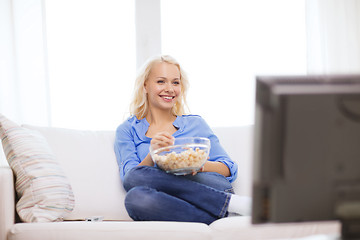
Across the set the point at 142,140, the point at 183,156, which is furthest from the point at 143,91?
the point at 183,156

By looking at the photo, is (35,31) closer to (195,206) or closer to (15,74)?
(15,74)

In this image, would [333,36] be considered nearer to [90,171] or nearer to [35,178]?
[90,171]

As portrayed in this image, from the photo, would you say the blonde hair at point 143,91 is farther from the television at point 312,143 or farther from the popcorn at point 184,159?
the television at point 312,143

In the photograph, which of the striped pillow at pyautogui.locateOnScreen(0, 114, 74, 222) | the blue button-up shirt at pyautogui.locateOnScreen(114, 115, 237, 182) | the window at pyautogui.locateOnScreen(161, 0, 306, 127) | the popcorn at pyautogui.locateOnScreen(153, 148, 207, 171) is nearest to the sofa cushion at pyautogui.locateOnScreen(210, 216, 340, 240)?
the popcorn at pyautogui.locateOnScreen(153, 148, 207, 171)

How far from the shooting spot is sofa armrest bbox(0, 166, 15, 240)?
1558 mm

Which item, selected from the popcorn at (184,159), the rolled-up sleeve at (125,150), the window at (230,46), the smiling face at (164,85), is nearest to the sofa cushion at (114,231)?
the popcorn at (184,159)

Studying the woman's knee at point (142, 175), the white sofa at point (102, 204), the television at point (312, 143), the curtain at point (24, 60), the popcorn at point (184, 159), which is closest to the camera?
the television at point (312, 143)

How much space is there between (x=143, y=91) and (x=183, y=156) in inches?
34.4

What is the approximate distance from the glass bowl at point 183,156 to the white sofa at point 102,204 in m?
0.21

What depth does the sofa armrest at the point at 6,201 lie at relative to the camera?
156cm

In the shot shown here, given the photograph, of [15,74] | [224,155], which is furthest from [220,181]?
[15,74]

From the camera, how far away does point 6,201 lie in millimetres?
1605

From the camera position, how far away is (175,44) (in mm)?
3021

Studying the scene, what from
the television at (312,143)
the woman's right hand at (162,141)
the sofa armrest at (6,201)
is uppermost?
the television at (312,143)
